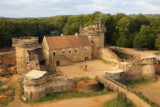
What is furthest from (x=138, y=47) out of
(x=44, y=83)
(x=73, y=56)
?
(x=44, y=83)

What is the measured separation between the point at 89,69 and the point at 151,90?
11.8m

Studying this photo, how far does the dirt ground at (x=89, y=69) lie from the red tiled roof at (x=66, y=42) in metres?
4.38

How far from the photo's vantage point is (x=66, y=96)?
25.4 meters

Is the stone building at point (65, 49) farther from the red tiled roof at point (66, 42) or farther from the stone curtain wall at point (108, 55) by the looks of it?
the stone curtain wall at point (108, 55)

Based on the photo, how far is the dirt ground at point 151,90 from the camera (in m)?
26.8

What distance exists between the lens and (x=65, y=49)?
1420 inches

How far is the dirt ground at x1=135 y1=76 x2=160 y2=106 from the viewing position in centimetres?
2681

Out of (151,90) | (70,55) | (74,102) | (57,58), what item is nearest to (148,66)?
(151,90)

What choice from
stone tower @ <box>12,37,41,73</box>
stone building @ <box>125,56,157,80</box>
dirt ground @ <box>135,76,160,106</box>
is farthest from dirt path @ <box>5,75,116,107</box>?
stone tower @ <box>12,37,41,73</box>

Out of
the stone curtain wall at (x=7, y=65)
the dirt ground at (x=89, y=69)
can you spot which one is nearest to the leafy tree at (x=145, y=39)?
the dirt ground at (x=89, y=69)

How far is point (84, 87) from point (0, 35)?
35508mm

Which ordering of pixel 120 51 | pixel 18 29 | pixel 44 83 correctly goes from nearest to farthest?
pixel 44 83
pixel 120 51
pixel 18 29

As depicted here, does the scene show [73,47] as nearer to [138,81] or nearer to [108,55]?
[108,55]

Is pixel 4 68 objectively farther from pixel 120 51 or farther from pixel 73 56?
pixel 120 51
